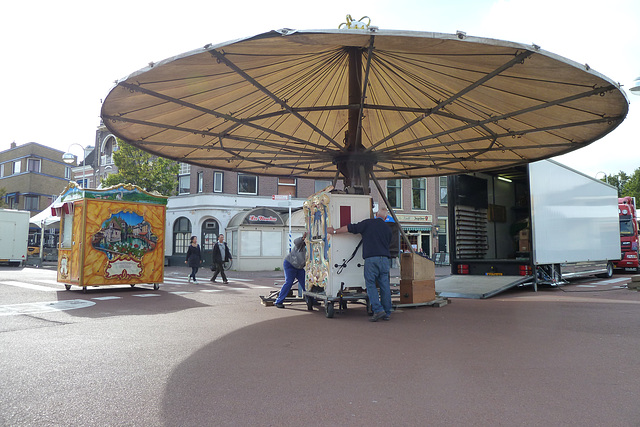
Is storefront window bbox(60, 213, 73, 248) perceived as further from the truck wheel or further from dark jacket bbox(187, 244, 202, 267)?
the truck wheel

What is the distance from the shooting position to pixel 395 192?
36.6 meters

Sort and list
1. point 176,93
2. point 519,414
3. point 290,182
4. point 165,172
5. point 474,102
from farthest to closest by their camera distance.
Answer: point 290,182
point 165,172
point 474,102
point 176,93
point 519,414

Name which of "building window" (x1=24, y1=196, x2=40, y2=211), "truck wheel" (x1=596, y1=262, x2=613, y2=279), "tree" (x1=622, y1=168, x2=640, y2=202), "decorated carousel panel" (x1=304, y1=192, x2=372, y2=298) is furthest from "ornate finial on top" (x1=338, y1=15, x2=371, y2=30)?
"building window" (x1=24, y1=196, x2=40, y2=211)

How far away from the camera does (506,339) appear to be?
6.50 metres

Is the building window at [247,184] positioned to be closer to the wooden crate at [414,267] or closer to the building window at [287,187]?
the building window at [287,187]

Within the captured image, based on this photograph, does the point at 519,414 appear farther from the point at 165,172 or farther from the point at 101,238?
the point at 165,172

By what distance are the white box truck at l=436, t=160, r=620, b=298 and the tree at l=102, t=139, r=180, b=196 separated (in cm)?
1937

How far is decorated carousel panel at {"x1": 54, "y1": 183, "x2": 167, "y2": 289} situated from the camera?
13.0 m

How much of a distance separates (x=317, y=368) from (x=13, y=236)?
98.9 ft

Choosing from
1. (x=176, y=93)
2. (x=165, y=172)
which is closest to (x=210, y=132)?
(x=176, y=93)

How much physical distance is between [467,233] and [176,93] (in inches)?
376

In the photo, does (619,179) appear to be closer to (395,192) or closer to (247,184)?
(395,192)

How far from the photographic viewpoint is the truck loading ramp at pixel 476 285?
467 inches

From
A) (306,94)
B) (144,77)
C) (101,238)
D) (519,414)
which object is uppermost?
(306,94)
